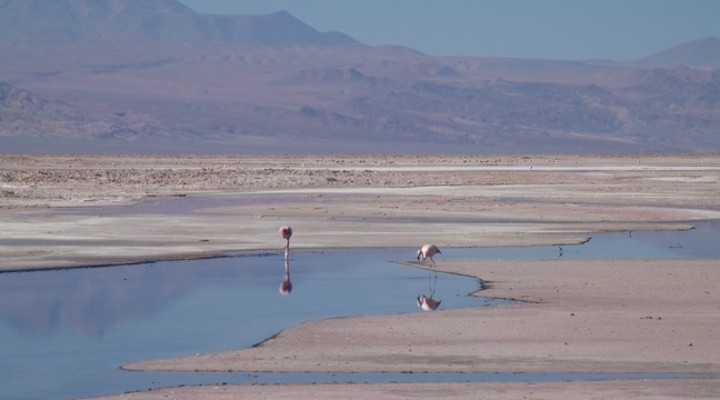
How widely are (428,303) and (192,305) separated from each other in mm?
3280

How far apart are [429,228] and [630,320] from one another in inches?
622

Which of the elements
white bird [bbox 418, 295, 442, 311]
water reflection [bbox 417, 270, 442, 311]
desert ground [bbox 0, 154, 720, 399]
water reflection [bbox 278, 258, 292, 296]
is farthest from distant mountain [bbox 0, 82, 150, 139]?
white bird [bbox 418, 295, 442, 311]

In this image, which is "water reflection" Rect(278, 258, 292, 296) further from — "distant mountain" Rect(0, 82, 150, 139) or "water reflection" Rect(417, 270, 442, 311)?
"distant mountain" Rect(0, 82, 150, 139)

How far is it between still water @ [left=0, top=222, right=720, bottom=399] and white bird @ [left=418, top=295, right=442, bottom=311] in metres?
0.19

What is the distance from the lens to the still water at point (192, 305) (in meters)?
14.5

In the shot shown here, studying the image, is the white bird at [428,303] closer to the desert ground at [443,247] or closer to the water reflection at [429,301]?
the water reflection at [429,301]

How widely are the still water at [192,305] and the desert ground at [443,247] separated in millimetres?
553

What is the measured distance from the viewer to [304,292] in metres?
21.9

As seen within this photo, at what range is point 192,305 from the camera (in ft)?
66.4

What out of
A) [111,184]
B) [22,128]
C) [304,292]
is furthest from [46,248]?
[22,128]

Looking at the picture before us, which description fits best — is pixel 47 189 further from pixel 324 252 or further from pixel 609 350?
pixel 609 350

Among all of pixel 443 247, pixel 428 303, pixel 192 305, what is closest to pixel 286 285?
pixel 192 305

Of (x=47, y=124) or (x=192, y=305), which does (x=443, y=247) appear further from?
(x=47, y=124)

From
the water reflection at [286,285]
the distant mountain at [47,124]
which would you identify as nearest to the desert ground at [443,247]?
the water reflection at [286,285]
